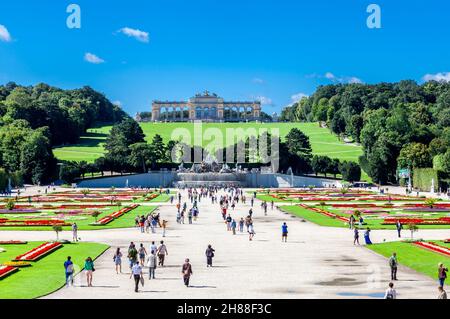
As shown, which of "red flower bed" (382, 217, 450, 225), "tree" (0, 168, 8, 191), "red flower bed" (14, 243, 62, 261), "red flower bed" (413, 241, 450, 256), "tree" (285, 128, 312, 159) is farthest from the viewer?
"tree" (285, 128, 312, 159)

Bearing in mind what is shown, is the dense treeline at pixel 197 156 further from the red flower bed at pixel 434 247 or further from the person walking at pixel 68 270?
the person walking at pixel 68 270

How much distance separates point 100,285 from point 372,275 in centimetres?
810

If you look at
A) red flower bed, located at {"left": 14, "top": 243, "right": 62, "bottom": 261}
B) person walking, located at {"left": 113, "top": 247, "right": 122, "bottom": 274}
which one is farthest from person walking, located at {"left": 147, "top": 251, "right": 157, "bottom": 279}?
red flower bed, located at {"left": 14, "top": 243, "right": 62, "bottom": 261}

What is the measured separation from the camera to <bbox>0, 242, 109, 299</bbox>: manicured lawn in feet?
63.6

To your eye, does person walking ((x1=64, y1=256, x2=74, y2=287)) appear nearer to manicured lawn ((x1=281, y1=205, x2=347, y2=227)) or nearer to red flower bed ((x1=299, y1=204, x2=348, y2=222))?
Result: manicured lawn ((x1=281, y1=205, x2=347, y2=227))

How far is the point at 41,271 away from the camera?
898 inches

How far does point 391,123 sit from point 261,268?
81.7 meters

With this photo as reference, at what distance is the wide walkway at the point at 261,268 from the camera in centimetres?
1906

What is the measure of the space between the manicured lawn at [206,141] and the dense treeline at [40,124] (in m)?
3.06

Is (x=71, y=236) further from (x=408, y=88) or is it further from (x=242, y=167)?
(x=408, y=88)

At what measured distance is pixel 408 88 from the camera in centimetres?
15688

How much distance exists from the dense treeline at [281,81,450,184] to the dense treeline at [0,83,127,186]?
144 ft

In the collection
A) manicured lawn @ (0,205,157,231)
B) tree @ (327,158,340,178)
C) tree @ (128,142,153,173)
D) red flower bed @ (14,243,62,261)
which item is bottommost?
red flower bed @ (14,243,62,261)
